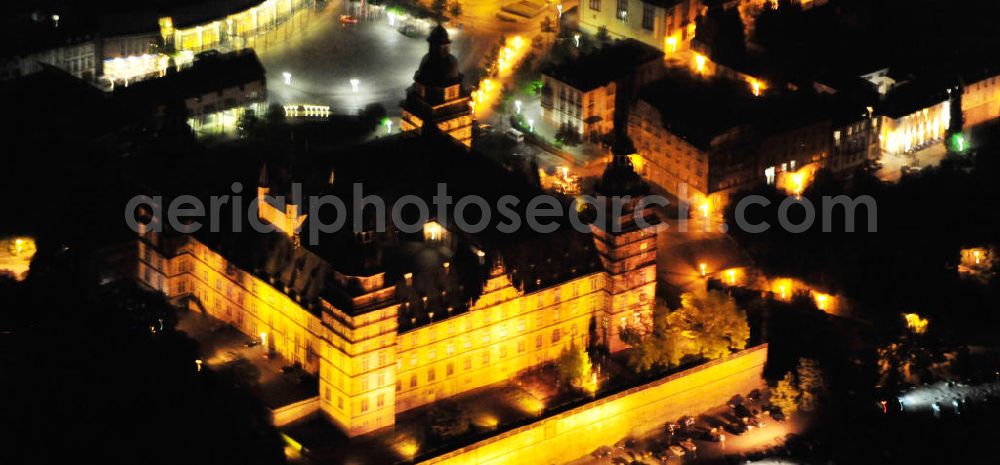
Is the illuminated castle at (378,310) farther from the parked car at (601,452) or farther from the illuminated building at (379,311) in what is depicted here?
the parked car at (601,452)

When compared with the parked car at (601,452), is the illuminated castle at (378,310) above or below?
above

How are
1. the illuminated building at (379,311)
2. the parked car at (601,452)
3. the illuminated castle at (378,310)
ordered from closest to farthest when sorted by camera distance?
the illuminated castle at (378,310)
the illuminated building at (379,311)
the parked car at (601,452)

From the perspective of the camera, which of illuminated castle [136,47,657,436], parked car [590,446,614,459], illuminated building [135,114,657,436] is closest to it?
illuminated castle [136,47,657,436]

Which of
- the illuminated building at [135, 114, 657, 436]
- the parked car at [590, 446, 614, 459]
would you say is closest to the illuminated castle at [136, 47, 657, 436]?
the illuminated building at [135, 114, 657, 436]

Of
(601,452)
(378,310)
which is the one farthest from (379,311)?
(601,452)

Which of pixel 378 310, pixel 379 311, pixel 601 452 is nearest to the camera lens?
pixel 378 310

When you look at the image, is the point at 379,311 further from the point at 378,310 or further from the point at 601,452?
the point at 601,452

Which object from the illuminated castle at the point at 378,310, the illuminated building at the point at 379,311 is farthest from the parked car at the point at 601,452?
the illuminated castle at the point at 378,310

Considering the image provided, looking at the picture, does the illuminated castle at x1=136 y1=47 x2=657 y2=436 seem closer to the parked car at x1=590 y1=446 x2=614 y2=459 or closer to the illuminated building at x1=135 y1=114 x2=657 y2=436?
the illuminated building at x1=135 y1=114 x2=657 y2=436

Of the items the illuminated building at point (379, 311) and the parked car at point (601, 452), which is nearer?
the illuminated building at point (379, 311)

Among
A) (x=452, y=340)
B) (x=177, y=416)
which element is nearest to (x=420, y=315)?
(x=452, y=340)

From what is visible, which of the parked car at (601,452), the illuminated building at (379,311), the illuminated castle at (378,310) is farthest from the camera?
the parked car at (601,452)
